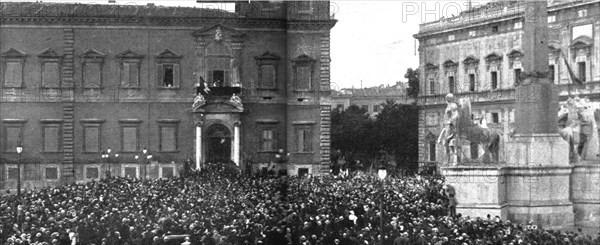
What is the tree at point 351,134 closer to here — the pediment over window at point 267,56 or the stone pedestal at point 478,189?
the pediment over window at point 267,56

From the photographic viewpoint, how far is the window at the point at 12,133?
126 ft

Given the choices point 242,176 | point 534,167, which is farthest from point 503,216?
point 242,176

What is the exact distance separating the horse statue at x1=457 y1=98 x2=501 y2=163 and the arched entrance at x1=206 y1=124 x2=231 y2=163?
19.0m

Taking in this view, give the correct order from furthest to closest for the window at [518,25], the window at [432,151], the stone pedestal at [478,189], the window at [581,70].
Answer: the window at [432,151] → the window at [518,25] → the window at [581,70] → the stone pedestal at [478,189]

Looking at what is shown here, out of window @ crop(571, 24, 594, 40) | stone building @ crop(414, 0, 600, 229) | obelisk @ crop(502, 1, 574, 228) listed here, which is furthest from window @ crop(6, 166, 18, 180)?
window @ crop(571, 24, 594, 40)

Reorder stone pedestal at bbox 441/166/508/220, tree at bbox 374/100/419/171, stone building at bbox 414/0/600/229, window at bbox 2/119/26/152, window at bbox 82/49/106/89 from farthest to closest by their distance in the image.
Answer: tree at bbox 374/100/419/171, stone building at bbox 414/0/600/229, window at bbox 82/49/106/89, window at bbox 2/119/26/152, stone pedestal at bbox 441/166/508/220

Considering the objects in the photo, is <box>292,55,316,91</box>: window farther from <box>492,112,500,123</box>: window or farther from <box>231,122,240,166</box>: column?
<box>492,112,500,123</box>: window

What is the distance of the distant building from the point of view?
69.7 m

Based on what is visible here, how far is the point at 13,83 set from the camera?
3891cm

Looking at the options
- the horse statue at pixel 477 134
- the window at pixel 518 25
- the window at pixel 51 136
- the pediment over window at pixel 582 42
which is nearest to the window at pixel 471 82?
the window at pixel 518 25

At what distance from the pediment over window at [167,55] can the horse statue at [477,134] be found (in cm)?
1833

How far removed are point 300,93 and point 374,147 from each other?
12.6 meters

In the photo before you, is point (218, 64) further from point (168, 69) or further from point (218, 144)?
point (218, 144)

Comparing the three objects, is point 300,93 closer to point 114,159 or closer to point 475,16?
point 114,159
